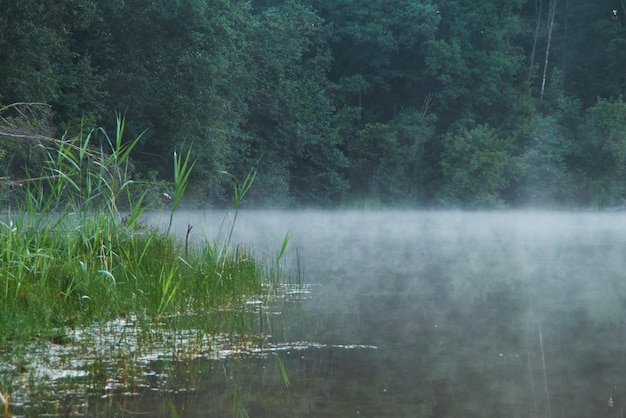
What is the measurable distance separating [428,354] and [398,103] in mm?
27985

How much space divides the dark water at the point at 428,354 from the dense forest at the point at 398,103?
46.0 feet

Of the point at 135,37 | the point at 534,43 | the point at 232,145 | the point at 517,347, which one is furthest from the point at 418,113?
the point at 517,347

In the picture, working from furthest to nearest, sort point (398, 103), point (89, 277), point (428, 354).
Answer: point (398, 103) → point (89, 277) → point (428, 354)

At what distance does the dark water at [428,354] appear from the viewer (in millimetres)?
3004

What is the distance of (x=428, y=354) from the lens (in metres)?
3.88

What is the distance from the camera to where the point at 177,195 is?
15.8 feet

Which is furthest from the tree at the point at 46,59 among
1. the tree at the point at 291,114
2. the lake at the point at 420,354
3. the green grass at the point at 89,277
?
the green grass at the point at 89,277

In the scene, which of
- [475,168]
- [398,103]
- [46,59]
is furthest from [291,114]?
[46,59]

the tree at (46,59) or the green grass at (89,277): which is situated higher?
the tree at (46,59)

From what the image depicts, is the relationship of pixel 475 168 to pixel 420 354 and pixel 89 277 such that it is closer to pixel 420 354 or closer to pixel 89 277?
pixel 89 277

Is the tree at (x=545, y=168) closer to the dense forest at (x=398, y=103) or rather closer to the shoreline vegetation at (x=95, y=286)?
the dense forest at (x=398, y=103)

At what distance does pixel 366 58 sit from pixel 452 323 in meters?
26.6

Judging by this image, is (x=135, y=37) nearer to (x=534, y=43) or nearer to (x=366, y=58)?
(x=366, y=58)

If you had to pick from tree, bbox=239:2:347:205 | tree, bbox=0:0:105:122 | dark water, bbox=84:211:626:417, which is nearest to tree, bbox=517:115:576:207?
tree, bbox=239:2:347:205
